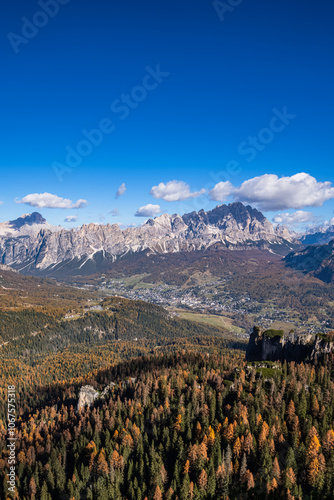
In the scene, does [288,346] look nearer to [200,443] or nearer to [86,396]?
[200,443]

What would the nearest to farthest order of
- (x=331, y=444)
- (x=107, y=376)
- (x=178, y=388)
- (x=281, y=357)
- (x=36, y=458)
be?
1. (x=331, y=444)
2. (x=36, y=458)
3. (x=178, y=388)
4. (x=281, y=357)
5. (x=107, y=376)

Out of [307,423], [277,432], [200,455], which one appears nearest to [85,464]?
[200,455]

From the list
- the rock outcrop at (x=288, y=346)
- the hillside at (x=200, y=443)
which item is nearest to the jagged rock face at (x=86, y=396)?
the hillside at (x=200, y=443)

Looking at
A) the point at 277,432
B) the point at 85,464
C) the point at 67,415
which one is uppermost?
the point at 277,432

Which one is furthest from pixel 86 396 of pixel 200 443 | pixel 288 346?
pixel 288 346

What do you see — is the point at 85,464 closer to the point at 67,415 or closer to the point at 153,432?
the point at 153,432

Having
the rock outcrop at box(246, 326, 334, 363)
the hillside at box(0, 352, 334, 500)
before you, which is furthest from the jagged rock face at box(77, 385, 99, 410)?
the rock outcrop at box(246, 326, 334, 363)
